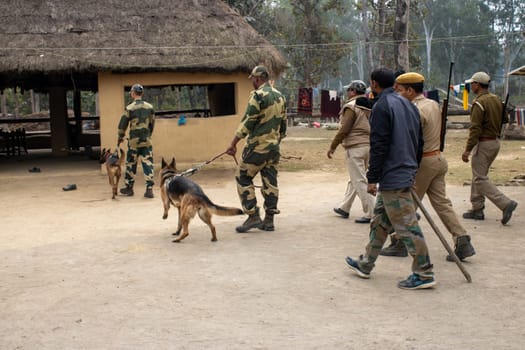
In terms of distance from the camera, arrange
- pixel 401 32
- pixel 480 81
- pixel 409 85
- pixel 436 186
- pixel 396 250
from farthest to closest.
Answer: pixel 401 32 < pixel 480 81 < pixel 396 250 < pixel 436 186 < pixel 409 85

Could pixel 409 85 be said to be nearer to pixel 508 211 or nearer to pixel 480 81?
pixel 480 81

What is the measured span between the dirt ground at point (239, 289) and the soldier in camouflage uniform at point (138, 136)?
156 centimetres

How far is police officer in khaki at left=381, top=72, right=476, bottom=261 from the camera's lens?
5.23 meters

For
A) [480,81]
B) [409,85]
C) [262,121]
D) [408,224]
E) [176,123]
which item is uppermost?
[480,81]

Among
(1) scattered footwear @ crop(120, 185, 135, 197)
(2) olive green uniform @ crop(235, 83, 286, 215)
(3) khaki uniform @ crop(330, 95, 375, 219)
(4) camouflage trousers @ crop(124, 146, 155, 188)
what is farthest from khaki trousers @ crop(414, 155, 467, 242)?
(1) scattered footwear @ crop(120, 185, 135, 197)

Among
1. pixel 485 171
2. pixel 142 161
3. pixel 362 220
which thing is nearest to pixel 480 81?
pixel 485 171

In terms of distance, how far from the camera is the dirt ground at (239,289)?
3945mm

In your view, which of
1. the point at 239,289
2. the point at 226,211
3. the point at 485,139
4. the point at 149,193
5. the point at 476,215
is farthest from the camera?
the point at 149,193

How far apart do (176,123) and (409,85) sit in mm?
8724

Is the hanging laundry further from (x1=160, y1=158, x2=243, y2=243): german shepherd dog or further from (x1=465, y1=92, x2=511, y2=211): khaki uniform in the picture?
(x1=160, y1=158, x2=243, y2=243): german shepherd dog

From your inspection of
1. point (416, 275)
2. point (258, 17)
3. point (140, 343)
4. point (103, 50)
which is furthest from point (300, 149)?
point (258, 17)

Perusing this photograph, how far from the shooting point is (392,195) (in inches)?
189

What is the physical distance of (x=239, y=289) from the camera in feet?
16.2

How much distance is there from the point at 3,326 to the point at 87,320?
547 millimetres
